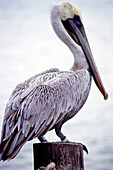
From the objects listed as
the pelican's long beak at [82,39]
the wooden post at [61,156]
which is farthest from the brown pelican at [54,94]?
the wooden post at [61,156]

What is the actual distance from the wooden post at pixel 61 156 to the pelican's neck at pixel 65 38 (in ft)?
4.79

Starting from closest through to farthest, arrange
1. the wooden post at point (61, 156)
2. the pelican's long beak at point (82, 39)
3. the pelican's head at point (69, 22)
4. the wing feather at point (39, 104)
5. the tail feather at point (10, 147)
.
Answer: the wooden post at point (61, 156) → the tail feather at point (10, 147) → the wing feather at point (39, 104) → the pelican's long beak at point (82, 39) → the pelican's head at point (69, 22)

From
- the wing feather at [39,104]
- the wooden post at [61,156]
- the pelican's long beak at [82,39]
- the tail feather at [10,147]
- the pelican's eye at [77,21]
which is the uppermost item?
the pelican's eye at [77,21]

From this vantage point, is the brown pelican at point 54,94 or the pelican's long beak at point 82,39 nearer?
the brown pelican at point 54,94

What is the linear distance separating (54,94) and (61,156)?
0.93 metres

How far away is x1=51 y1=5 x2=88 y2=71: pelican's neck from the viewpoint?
563 centimetres

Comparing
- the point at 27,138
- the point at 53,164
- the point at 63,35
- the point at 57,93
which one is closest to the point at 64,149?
the point at 53,164

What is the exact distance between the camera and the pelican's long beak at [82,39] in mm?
5590

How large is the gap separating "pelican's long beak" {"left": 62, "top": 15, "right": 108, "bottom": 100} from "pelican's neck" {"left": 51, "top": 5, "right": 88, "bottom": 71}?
0.25ft

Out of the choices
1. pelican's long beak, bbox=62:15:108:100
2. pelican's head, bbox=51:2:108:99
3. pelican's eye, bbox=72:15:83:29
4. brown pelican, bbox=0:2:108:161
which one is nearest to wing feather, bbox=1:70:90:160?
brown pelican, bbox=0:2:108:161

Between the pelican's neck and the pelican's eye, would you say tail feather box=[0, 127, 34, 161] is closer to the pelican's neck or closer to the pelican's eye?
the pelican's neck

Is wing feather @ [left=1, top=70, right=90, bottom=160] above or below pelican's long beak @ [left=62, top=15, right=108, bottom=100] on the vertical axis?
below

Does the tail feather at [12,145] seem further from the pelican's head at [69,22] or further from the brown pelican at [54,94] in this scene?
the pelican's head at [69,22]

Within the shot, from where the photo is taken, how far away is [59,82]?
5.16 metres
